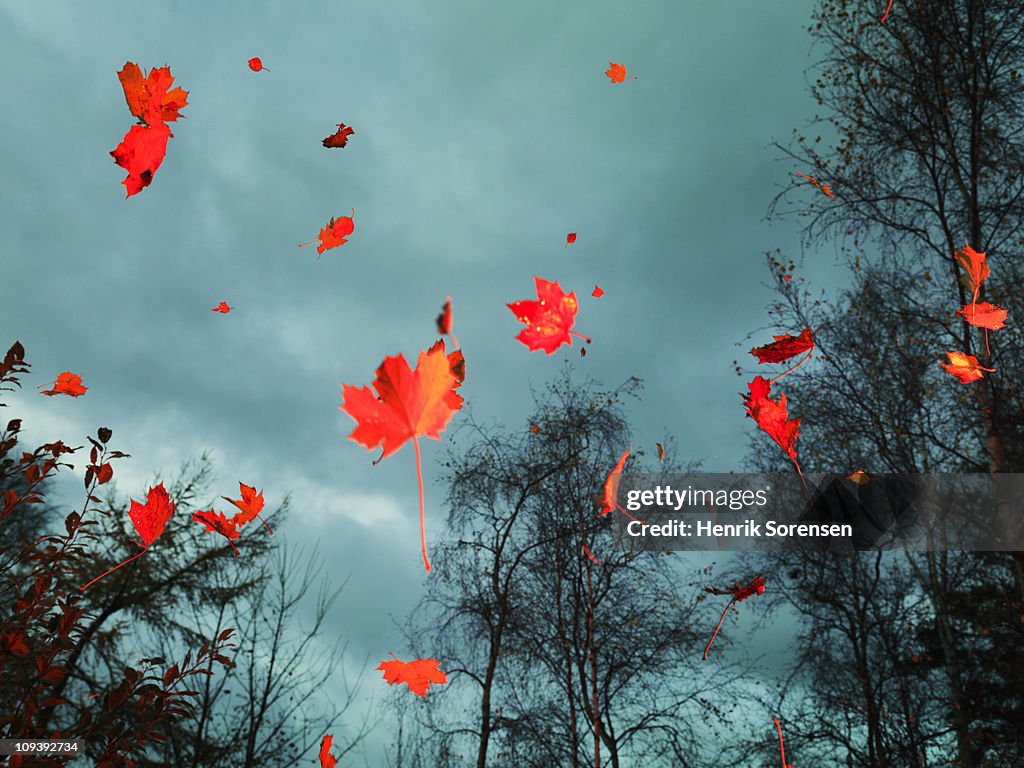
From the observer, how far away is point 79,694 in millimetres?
7625

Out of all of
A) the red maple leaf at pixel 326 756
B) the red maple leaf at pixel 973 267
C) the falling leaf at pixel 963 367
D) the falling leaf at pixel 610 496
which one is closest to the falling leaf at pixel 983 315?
the red maple leaf at pixel 973 267

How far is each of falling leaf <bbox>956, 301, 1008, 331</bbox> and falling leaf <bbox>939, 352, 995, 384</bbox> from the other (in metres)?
0.29

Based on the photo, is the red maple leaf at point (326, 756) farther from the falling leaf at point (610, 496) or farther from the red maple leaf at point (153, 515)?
the falling leaf at point (610, 496)

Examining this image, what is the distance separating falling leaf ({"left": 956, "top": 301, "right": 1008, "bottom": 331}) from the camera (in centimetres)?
568

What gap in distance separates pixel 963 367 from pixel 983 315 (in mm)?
520

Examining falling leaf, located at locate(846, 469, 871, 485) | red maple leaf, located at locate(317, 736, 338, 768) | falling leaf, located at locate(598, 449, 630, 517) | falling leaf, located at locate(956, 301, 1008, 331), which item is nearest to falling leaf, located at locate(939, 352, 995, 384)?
falling leaf, located at locate(956, 301, 1008, 331)

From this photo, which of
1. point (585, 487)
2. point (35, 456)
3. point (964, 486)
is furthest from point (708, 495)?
point (35, 456)

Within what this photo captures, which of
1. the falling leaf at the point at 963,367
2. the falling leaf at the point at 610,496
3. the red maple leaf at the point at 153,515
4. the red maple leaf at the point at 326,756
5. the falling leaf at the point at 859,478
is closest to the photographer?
the red maple leaf at the point at 153,515

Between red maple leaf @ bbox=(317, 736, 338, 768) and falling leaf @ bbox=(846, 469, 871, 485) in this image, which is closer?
red maple leaf @ bbox=(317, 736, 338, 768)

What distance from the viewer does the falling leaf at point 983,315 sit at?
5.68 metres

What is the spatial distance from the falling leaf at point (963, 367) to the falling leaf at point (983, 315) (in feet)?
0.96

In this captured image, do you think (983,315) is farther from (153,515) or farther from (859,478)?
(153,515)

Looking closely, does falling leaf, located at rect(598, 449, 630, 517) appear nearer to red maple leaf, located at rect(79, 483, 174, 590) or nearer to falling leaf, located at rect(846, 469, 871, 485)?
falling leaf, located at rect(846, 469, 871, 485)

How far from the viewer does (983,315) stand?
5750 mm
